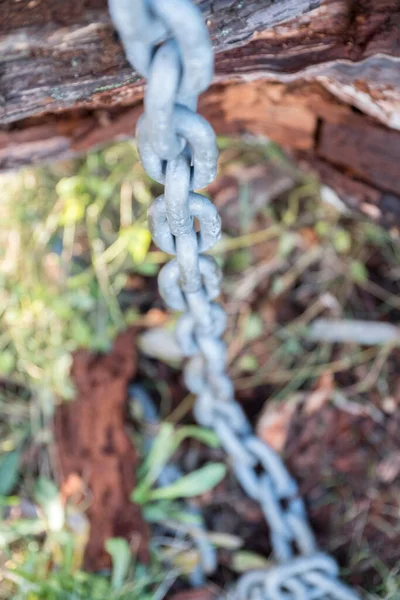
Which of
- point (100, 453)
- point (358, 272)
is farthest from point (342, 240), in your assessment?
point (100, 453)

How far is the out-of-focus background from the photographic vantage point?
134cm

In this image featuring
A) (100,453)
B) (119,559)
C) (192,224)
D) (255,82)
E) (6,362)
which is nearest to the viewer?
(192,224)

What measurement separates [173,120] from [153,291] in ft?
3.78

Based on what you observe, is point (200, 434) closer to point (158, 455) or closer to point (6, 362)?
point (158, 455)

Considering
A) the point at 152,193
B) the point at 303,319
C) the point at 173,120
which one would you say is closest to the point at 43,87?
the point at 173,120

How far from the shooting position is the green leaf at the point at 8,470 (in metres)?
1.44

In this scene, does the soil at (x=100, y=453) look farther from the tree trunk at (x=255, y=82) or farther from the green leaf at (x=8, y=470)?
the tree trunk at (x=255, y=82)

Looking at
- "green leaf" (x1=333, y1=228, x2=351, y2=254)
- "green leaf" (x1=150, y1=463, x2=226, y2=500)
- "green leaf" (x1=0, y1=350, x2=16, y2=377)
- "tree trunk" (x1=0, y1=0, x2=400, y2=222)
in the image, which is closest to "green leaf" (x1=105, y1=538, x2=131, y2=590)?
"green leaf" (x1=150, y1=463, x2=226, y2=500)

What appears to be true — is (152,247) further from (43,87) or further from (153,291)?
(43,87)

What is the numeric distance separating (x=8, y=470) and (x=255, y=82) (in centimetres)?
116

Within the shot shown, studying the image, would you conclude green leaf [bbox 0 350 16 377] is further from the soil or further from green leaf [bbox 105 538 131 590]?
green leaf [bbox 105 538 131 590]

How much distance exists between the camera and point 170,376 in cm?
163

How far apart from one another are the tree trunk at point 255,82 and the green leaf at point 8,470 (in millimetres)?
796

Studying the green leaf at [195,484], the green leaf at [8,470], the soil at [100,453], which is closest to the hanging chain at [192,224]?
the green leaf at [195,484]
